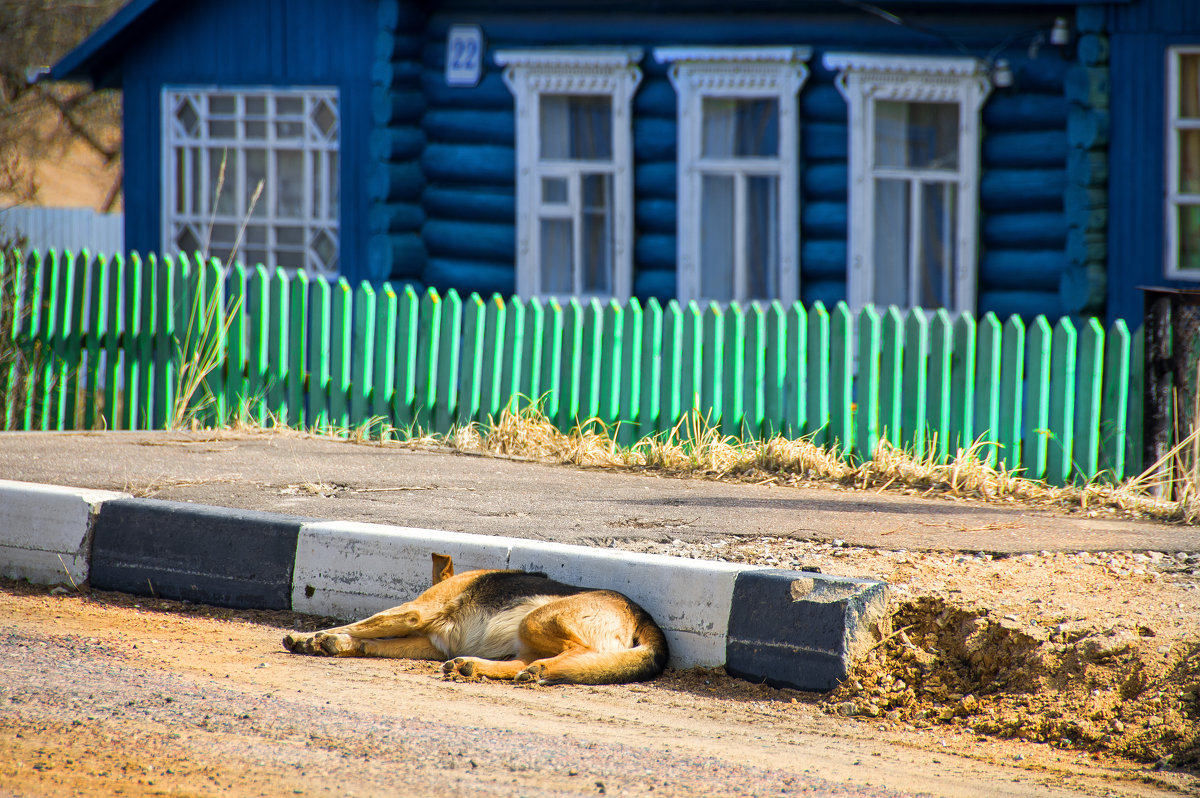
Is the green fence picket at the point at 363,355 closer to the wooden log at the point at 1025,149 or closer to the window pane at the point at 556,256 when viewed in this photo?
the window pane at the point at 556,256

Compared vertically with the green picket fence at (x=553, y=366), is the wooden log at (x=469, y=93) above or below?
above

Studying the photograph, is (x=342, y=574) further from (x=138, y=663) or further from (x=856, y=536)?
(x=856, y=536)

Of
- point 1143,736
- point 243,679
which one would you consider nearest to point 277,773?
point 243,679

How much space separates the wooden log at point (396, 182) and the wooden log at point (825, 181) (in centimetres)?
334

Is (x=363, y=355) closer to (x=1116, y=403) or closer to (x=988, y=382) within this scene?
(x=988, y=382)

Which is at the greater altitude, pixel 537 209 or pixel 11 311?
pixel 537 209

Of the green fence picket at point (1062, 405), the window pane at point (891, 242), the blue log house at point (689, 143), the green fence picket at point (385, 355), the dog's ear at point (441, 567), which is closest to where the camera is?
the dog's ear at point (441, 567)

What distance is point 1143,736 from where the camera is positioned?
3.56 metres

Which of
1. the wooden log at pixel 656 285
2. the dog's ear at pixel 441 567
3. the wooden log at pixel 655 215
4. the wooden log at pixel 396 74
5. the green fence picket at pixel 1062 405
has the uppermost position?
the wooden log at pixel 396 74

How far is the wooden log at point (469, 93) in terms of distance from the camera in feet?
36.1

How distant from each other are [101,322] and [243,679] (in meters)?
6.05

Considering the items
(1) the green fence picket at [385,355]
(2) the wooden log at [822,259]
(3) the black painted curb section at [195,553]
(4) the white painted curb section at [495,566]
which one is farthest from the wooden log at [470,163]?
(4) the white painted curb section at [495,566]

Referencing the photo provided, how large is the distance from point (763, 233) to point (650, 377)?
10.5ft

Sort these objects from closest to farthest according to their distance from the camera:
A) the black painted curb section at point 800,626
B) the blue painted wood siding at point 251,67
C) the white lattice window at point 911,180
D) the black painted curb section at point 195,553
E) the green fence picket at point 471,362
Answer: the black painted curb section at point 800,626, the black painted curb section at point 195,553, the green fence picket at point 471,362, the white lattice window at point 911,180, the blue painted wood siding at point 251,67
